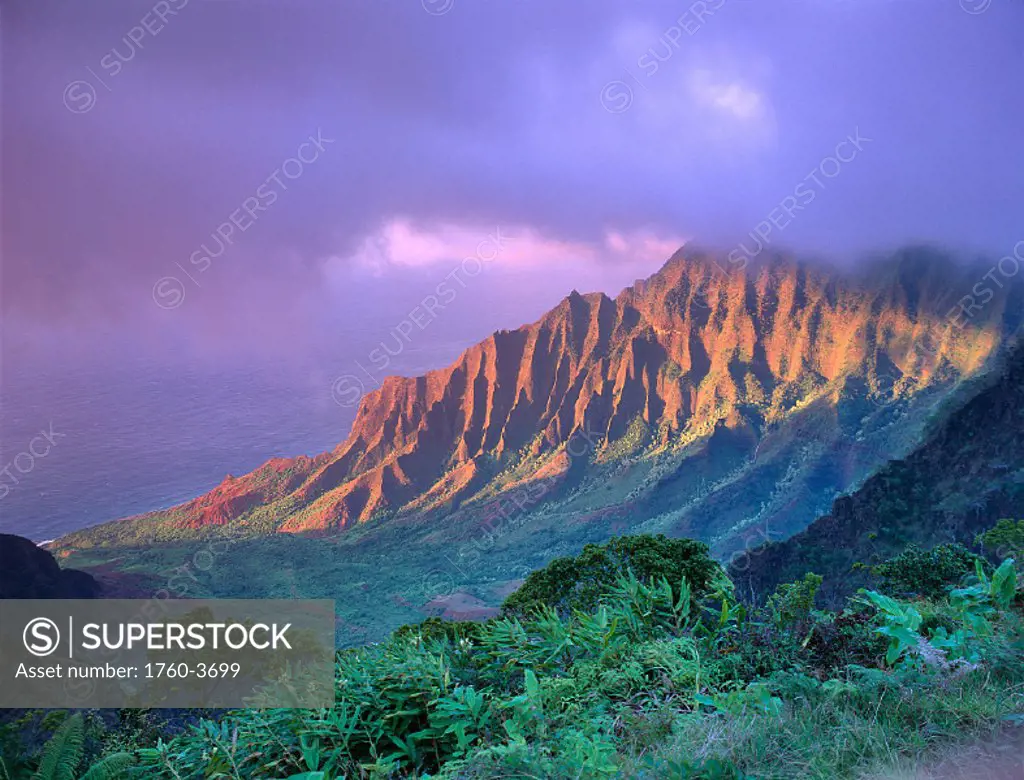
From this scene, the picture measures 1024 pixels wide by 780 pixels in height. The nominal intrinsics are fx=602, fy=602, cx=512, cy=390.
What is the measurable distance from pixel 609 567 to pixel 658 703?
35.7ft

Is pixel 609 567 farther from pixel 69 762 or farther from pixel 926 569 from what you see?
pixel 926 569

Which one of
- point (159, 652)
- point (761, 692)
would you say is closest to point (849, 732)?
point (761, 692)

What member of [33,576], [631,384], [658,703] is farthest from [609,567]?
[631,384]

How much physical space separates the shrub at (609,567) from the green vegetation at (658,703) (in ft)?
28.0

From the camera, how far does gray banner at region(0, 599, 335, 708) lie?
13.7 feet

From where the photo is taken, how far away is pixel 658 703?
3576mm

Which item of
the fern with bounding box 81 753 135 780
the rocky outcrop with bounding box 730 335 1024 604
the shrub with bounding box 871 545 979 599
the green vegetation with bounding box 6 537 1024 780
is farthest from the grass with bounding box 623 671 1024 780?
the rocky outcrop with bounding box 730 335 1024 604

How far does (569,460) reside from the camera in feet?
385

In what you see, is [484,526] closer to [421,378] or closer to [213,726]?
[421,378]

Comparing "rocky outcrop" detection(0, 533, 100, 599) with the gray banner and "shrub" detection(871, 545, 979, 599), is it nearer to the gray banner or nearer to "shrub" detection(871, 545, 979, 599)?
the gray banner

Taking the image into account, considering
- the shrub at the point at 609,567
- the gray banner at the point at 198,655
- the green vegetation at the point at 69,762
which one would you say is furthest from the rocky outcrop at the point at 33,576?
the green vegetation at the point at 69,762

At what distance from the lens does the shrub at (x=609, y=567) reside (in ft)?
43.7

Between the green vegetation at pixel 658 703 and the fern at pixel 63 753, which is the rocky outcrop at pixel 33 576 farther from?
the green vegetation at pixel 658 703

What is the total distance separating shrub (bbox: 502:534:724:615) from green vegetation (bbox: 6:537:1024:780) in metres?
8.54
